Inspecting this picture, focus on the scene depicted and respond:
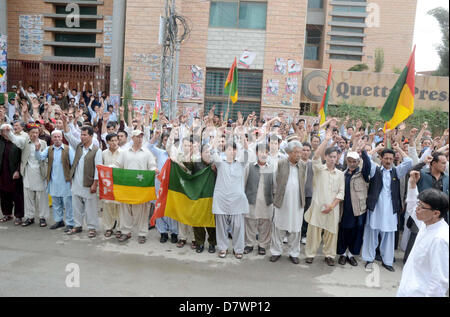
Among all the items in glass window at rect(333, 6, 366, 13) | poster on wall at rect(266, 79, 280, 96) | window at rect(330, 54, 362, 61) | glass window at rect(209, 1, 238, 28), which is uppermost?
glass window at rect(333, 6, 366, 13)

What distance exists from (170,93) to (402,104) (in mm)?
11007

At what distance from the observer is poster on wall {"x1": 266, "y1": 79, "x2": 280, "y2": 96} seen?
55.8 feet

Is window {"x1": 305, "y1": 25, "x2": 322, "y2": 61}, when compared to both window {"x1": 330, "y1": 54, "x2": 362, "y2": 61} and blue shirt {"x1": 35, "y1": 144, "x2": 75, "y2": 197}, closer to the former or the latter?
window {"x1": 330, "y1": 54, "x2": 362, "y2": 61}

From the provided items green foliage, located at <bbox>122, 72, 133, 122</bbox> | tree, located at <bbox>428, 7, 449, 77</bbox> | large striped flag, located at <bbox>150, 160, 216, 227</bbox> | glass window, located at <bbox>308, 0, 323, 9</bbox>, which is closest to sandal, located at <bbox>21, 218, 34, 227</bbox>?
large striped flag, located at <bbox>150, 160, 216, 227</bbox>

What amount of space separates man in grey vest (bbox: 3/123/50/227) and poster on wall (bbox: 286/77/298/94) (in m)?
12.6

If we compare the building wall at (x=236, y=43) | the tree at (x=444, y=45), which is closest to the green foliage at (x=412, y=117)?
the building wall at (x=236, y=43)

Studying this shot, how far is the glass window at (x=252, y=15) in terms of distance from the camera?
1703 cm

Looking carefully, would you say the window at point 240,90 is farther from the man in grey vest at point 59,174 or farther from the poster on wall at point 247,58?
the man in grey vest at point 59,174

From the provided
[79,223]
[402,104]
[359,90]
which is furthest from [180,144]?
[359,90]

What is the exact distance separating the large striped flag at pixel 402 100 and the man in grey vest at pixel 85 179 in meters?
4.30

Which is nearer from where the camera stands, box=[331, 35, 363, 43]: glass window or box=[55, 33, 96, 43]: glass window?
box=[55, 33, 96, 43]: glass window

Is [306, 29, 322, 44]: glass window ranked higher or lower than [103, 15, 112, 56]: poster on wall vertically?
higher

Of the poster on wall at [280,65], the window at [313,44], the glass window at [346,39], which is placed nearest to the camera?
the poster on wall at [280,65]

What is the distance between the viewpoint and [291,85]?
16984 mm
